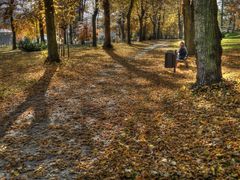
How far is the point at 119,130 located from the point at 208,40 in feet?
15.5

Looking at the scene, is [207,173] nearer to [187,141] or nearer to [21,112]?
[187,141]

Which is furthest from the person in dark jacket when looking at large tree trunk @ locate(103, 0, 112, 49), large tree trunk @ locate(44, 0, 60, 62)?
large tree trunk @ locate(103, 0, 112, 49)

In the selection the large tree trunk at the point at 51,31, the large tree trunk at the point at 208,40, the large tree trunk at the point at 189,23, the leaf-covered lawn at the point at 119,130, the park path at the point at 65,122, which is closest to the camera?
the leaf-covered lawn at the point at 119,130

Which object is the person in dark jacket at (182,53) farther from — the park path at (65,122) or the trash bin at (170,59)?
the park path at (65,122)

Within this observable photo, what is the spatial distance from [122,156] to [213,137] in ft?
6.83

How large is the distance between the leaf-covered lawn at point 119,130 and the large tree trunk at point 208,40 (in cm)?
50

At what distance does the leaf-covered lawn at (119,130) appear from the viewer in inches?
250

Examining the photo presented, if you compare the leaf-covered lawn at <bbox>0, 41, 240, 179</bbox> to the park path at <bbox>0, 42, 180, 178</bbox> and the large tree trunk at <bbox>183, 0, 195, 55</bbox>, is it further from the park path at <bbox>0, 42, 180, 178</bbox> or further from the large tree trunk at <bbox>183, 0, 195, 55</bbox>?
the large tree trunk at <bbox>183, 0, 195, 55</bbox>

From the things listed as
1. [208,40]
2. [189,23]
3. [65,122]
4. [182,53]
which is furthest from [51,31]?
[65,122]

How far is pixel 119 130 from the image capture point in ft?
27.7

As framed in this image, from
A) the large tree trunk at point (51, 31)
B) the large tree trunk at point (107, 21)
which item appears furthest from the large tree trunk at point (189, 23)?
the large tree trunk at point (51, 31)

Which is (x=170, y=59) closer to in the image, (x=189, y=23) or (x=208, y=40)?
(x=208, y=40)

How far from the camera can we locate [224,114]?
8828mm

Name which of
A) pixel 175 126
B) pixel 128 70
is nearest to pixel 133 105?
pixel 175 126
